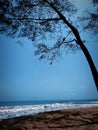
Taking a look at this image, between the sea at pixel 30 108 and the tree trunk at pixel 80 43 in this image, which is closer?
the tree trunk at pixel 80 43

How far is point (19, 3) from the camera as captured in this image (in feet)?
26.0

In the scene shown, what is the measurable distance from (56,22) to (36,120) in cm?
354

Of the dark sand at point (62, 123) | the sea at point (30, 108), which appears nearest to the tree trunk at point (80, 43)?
the dark sand at point (62, 123)

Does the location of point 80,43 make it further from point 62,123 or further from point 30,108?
point 30,108

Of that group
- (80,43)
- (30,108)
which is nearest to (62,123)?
(80,43)

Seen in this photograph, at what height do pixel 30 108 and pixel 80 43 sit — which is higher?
pixel 80 43

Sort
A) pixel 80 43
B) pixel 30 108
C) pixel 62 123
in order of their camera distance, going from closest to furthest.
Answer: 1. pixel 62 123
2. pixel 80 43
3. pixel 30 108

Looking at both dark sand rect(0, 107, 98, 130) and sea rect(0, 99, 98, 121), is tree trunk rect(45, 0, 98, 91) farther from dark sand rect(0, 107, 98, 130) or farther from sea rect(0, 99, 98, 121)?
sea rect(0, 99, 98, 121)

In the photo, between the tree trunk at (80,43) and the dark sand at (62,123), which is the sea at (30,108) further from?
the tree trunk at (80,43)

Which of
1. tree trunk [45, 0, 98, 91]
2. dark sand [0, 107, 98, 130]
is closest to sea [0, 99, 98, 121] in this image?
dark sand [0, 107, 98, 130]

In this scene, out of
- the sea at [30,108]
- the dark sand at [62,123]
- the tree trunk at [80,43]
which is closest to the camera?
the dark sand at [62,123]

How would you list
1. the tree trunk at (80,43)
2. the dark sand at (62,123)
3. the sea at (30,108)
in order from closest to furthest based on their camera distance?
1. the dark sand at (62,123)
2. the tree trunk at (80,43)
3. the sea at (30,108)

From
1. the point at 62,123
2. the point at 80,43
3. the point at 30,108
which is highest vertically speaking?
the point at 80,43

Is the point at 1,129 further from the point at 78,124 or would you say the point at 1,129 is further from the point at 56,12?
the point at 56,12
